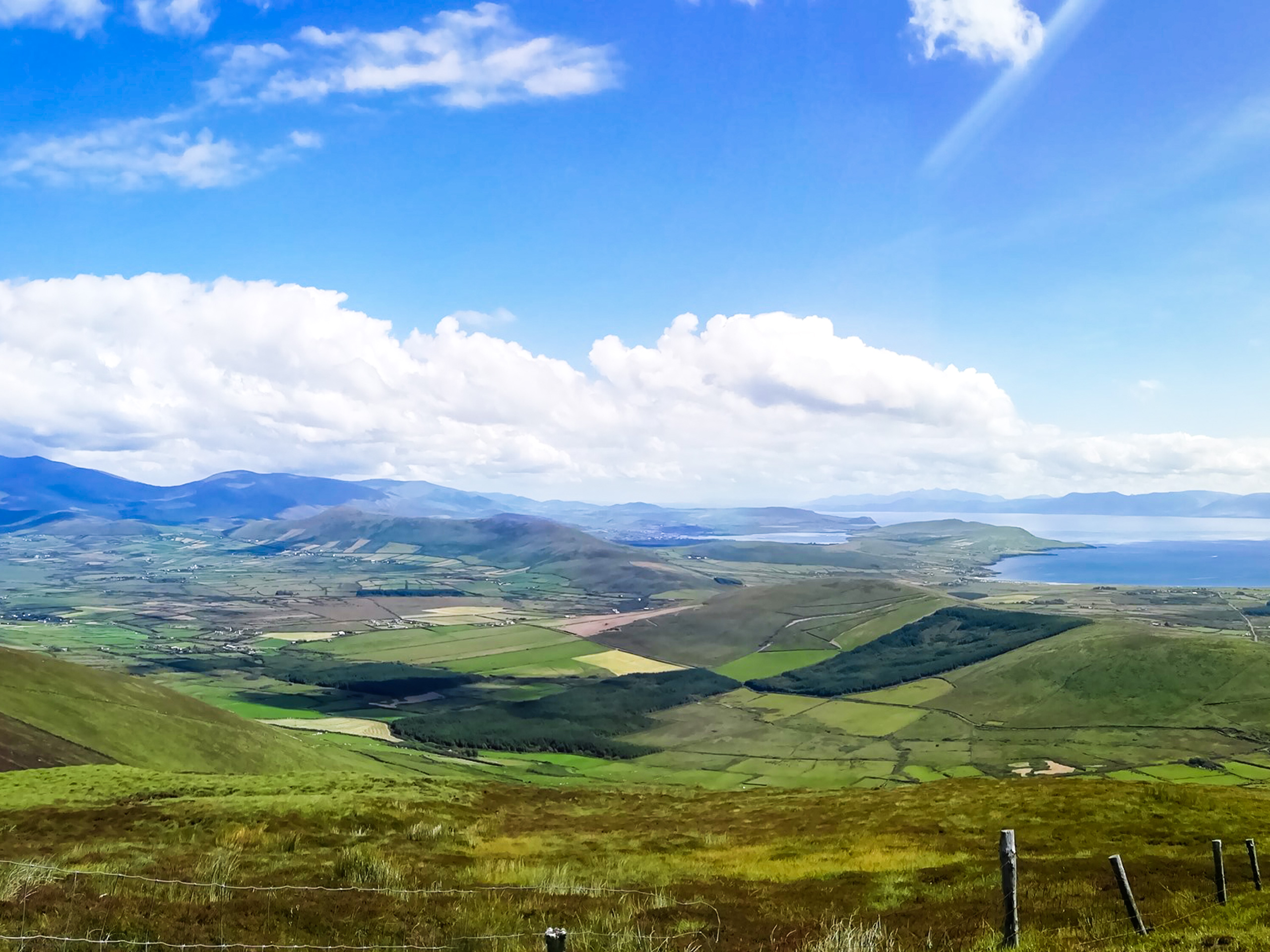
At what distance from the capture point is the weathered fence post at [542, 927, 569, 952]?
39.5ft

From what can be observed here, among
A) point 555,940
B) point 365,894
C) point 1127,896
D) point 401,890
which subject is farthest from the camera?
point 401,890

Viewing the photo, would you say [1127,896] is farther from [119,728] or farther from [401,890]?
[119,728]

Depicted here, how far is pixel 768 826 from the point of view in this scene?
42.7m

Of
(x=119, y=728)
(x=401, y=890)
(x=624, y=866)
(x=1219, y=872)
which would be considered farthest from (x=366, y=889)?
(x=119, y=728)

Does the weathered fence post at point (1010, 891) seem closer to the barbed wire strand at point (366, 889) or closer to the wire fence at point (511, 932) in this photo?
the wire fence at point (511, 932)

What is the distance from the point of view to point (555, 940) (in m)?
12.2

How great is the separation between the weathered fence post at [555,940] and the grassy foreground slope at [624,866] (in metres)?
4.39

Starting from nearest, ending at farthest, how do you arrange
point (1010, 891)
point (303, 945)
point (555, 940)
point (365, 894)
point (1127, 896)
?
1. point (555, 940)
2. point (1010, 891)
3. point (1127, 896)
4. point (303, 945)
5. point (365, 894)

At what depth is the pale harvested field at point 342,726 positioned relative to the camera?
156250mm

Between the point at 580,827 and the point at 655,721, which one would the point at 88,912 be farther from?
the point at 655,721

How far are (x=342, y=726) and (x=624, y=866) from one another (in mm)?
156356

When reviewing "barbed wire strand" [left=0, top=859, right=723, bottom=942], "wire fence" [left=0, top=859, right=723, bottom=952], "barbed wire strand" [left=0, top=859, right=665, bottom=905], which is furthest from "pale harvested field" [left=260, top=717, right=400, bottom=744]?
"wire fence" [left=0, top=859, right=723, bottom=952]

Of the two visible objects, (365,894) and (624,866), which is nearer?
(365,894)

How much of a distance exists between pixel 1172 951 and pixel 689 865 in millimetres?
18362
